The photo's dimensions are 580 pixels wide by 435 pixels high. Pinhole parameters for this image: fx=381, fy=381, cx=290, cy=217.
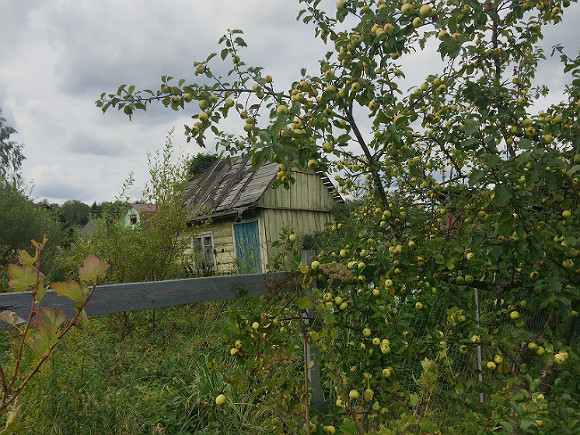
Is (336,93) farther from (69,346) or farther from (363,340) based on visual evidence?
(69,346)

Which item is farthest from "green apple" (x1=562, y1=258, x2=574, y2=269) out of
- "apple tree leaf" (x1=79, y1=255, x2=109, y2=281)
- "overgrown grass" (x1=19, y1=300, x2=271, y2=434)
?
"apple tree leaf" (x1=79, y1=255, x2=109, y2=281)

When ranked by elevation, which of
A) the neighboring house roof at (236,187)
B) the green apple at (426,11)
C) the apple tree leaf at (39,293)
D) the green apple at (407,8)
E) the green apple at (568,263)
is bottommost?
the green apple at (568,263)

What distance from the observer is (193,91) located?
6.80 feet

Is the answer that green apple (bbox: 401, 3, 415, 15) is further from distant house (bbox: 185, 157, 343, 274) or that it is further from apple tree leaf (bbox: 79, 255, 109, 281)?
distant house (bbox: 185, 157, 343, 274)

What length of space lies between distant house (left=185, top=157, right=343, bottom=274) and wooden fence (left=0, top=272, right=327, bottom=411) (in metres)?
6.82

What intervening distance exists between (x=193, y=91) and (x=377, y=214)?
131cm

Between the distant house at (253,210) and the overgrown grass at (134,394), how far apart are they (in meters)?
5.75

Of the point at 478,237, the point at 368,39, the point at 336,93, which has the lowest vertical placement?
the point at 478,237

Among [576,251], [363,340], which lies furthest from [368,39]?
[363,340]

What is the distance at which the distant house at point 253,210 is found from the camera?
396 inches

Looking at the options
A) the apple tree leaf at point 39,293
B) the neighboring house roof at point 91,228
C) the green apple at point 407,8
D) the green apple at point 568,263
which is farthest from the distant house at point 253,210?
the apple tree leaf at point 39,293

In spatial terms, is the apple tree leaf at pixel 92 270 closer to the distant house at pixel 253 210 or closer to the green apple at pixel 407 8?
the green apple at pixel 407 8

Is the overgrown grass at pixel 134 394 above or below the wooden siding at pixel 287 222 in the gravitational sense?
below

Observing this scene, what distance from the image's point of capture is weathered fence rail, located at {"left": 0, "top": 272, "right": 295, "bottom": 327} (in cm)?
143
